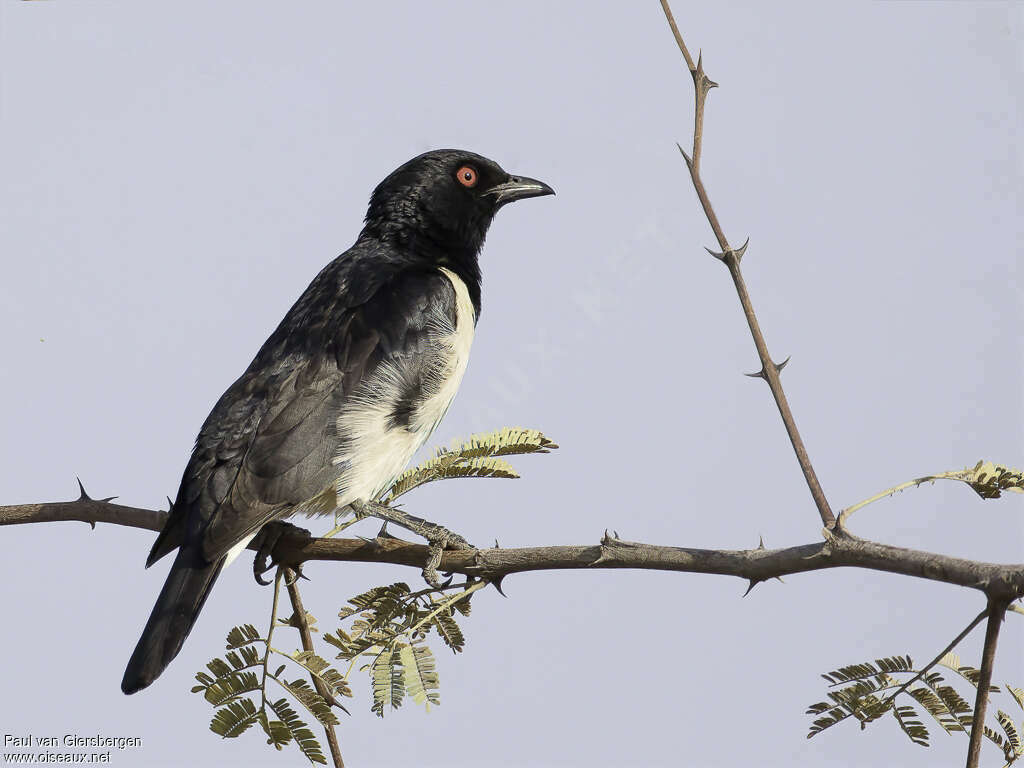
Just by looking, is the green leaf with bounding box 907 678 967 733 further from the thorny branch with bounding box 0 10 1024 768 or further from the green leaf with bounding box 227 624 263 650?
the green leaf with bounding box 227 624 263 650

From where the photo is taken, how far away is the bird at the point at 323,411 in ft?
14.6

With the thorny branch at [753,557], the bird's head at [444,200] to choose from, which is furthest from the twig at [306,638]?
the bird's head at [444,200]

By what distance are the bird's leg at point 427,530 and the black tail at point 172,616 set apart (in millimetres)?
754

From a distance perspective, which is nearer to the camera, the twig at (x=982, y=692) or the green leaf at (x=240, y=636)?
the twig at (x=982, y=692)

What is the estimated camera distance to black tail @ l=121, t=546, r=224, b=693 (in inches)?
162

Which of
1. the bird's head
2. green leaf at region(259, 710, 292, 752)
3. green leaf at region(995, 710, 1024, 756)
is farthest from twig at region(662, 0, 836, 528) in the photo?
the bird's head

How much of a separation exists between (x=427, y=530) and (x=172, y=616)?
3.67 feet

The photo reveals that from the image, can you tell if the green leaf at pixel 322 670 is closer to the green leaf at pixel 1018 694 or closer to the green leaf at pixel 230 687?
the green leaf at pixel 230 687

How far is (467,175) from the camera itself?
648 cm

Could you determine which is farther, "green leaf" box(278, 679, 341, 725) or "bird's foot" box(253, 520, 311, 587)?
"bird's foot" box(253, 520, 311, 587)

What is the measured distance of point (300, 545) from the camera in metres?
4.49

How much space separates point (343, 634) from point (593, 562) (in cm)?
105

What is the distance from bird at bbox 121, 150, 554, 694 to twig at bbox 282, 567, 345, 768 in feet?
1.55

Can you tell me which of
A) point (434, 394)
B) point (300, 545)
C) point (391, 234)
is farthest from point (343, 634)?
point (391, 234)
